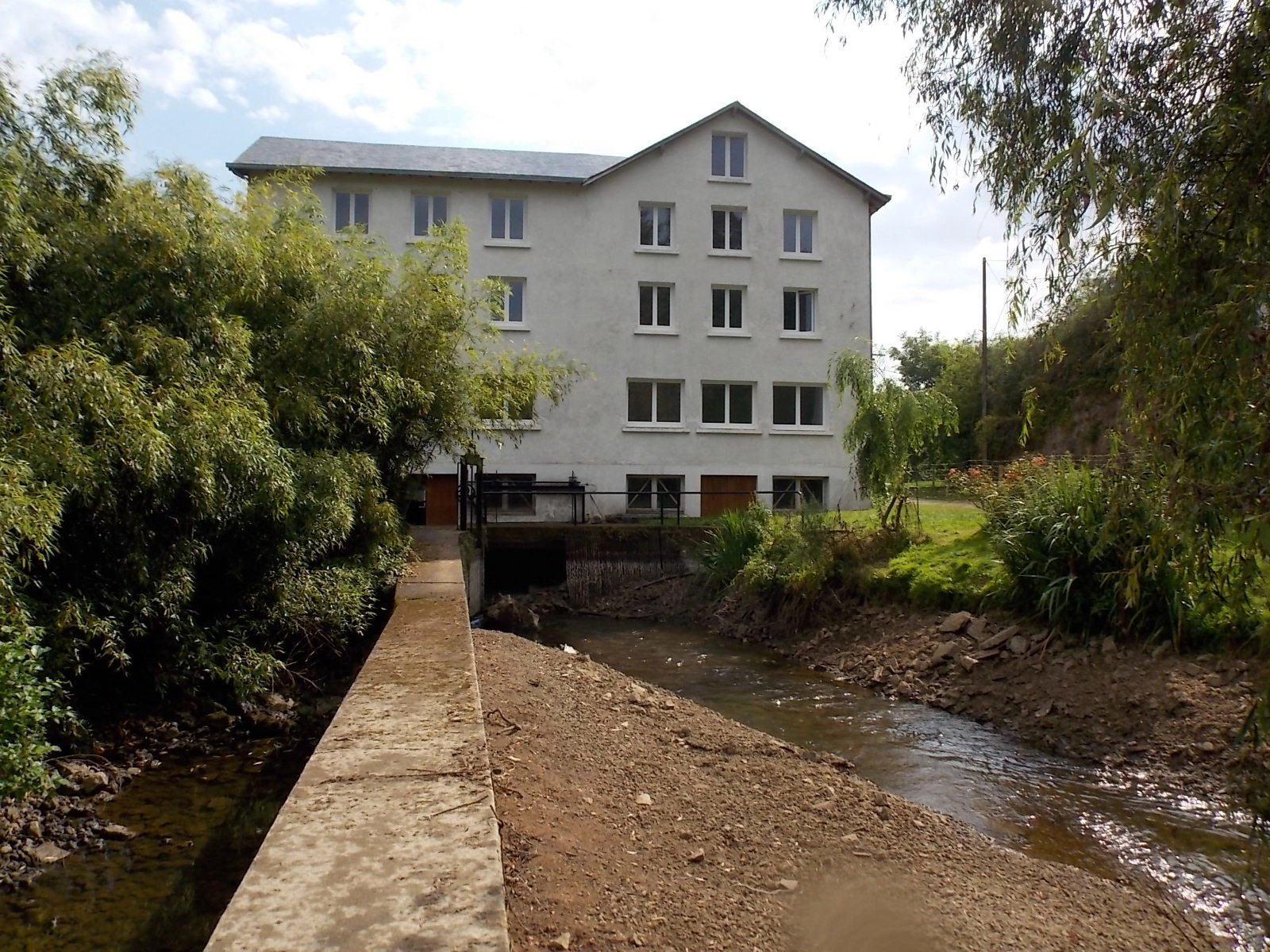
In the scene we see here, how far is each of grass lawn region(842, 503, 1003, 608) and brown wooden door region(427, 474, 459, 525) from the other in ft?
38.9

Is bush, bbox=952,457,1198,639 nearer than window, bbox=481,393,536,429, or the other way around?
bush, bbox=952,457,1198,639

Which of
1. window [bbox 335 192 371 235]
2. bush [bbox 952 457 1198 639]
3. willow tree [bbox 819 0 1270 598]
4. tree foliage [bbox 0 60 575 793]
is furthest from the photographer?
window [bbox 335 192 371 235]

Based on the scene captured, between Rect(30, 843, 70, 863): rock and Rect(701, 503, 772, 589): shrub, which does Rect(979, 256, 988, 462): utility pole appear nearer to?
Rect(701, 503, 772, 589): shrub

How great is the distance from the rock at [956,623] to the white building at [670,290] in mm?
13027

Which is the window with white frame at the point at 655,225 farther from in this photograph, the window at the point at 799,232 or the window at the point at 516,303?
the window at the point at 516,303

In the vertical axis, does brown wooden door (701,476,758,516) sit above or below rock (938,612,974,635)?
above

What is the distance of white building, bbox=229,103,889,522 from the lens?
2412cm

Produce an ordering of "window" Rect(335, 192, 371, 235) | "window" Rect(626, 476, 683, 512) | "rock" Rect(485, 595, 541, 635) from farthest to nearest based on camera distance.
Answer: "window" Rect(626, 476, 683, 512), "window" Rect(335, 192, 371, 235), "rock" Rect(485, 595, 541, 635)

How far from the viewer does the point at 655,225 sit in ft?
82.5

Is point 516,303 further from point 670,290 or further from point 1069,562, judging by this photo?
point 1069,562

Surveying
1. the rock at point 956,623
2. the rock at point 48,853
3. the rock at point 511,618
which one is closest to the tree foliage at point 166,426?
the rock at point 48,853

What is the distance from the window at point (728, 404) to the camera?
2497 cm

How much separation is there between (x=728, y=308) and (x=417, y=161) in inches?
374

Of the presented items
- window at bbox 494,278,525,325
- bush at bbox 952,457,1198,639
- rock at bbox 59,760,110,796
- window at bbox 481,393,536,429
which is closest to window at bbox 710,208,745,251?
window at bbox 494,278,525,325
